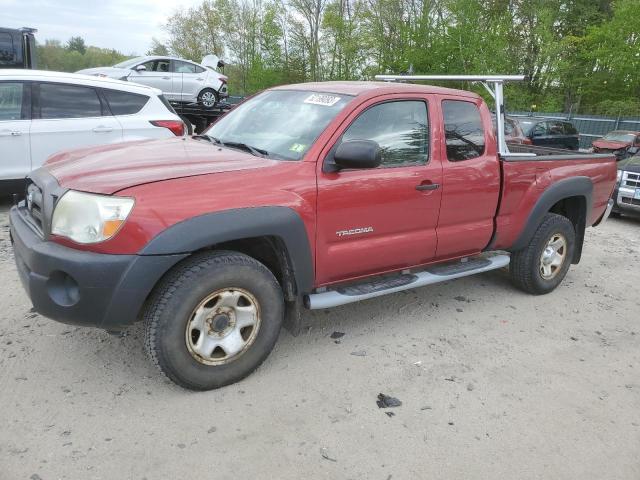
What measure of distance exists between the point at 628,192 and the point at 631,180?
0.72 ft

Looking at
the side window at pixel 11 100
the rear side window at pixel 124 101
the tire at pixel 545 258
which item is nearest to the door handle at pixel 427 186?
the tire at pixel 545 258

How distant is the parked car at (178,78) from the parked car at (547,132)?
30.5 feet

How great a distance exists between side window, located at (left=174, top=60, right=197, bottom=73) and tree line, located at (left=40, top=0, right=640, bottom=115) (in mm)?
15836

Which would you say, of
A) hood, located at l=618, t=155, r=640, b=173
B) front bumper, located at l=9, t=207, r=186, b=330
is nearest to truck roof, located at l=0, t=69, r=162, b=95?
front bumper, located at l=9, t=207, r=186, b=330

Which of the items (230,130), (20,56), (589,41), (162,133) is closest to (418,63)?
(589,41)

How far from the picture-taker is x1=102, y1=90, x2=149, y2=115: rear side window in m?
6.73

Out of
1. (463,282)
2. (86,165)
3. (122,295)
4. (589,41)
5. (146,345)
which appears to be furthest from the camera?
(589,41)

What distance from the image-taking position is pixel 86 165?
3.16 metres

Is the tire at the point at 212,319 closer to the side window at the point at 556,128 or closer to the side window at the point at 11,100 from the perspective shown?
the side window at the point at 11,100

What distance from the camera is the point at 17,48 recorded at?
10.6m

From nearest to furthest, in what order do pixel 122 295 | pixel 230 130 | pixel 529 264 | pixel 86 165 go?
pixel 122 295 < pixel 86 165 < pixel 230 130 < pixel 529 264

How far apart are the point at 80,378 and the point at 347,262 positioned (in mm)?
1759

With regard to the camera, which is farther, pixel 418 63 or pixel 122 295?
pixel 418 63

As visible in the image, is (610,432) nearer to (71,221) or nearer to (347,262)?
(347,262)
